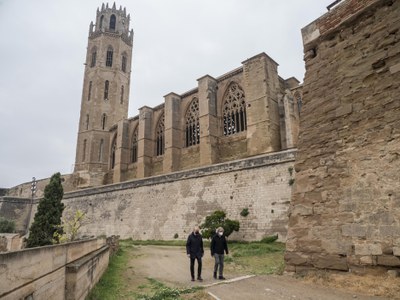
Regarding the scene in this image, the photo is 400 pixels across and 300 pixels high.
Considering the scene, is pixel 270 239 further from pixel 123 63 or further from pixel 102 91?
pixel 123 63

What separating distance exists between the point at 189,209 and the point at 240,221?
12.0ft

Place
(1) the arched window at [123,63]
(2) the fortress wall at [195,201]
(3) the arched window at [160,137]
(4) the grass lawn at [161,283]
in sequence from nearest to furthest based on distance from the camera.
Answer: (4) the grass lawn at [161,283], (2) the fortress wall at [195,201], (3) the arched window at [160,137], (1) the arched window at [123,63]

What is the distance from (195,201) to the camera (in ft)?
56.0

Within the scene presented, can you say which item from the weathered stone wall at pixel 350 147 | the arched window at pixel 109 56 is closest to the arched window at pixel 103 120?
the arched window at pixel 109 56

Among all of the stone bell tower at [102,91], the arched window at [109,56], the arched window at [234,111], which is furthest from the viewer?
the arched window at [109,56]

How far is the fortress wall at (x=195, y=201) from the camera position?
13898mm

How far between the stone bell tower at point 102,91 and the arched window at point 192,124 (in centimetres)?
1199

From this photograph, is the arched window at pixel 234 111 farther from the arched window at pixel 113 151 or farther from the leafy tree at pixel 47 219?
the arched window at pixel 113 151

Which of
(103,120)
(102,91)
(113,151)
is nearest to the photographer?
(113,151)

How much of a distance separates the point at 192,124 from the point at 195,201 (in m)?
10.7

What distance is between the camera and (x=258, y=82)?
21016 millimetres

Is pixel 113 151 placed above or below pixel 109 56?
below

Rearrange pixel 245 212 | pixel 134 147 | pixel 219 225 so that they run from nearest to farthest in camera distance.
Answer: pixel 219 225 < pixel 245 212 < pixel 134 147

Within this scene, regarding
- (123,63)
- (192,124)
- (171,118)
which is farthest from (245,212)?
(123,63)
